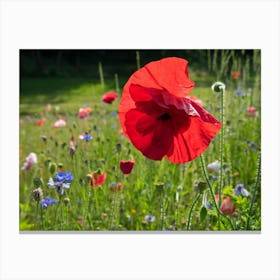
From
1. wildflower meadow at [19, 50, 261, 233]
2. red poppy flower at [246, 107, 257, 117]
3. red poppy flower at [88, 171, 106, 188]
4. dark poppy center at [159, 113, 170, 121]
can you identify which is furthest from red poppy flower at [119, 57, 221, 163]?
red poppy flower at [246, 107, 257, 117]

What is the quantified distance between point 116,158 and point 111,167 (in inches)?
4.1

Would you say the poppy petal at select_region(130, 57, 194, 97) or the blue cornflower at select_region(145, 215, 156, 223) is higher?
the poppy petal at select_region(130, 57, 194, 97)

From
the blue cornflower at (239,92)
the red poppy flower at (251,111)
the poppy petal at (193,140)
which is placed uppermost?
the blue cornflower at (239,92)

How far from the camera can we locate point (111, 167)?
2.91 m

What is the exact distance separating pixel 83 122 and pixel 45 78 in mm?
507

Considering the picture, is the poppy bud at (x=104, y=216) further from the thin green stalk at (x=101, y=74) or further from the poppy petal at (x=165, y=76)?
the poppy petal at (x=165, y=76)

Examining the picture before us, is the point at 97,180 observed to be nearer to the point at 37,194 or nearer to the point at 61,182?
the point at 61,182

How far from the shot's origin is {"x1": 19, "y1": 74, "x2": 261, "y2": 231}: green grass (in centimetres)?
258

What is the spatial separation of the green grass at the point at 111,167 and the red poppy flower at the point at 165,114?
0.88 metres

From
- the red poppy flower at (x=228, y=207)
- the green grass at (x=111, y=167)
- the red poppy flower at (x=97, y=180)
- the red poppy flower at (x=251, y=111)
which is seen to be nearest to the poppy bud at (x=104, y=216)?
the green grass at (x=111, y=167)

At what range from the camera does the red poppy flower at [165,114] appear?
1.37 metres

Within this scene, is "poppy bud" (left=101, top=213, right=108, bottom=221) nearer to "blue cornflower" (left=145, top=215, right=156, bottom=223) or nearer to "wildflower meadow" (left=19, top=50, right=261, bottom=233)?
"wildflower meadow" (left=19, top=50, right=261, bottom=233)

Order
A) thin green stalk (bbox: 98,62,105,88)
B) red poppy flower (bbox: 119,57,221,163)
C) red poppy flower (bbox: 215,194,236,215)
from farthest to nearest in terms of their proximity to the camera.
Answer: thin green stalk (bbox: 98,62,105,88) < red poppy flower (bbox: 215,194,236,215) < red poppy flower (bbox: 119,57,221,163)
